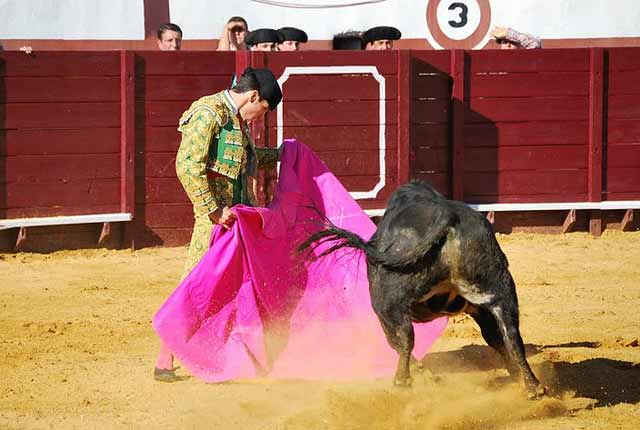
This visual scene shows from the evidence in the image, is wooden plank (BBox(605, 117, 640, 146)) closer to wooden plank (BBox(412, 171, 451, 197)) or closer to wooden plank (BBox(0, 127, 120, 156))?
wooden plank (BBox(412, 171, 451, 197))

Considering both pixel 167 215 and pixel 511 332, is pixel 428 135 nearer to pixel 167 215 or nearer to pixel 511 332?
pixel 167 215

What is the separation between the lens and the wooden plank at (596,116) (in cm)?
896

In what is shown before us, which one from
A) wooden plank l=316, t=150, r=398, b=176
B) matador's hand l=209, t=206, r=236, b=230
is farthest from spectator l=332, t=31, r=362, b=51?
matador's hand l=209, t=206, r=236, b=230

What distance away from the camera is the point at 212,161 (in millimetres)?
4469

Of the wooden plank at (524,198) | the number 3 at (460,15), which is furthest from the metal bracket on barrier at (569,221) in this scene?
the number 3 at (460,15)

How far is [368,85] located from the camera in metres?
8.48

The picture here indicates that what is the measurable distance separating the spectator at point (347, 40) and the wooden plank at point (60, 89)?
271cm

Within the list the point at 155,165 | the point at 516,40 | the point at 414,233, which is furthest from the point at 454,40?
the point at 414,233

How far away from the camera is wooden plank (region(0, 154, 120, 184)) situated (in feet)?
25.2

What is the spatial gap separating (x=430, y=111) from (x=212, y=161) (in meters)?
4.42

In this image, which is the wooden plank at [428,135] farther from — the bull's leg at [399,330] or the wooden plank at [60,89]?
the bull's leg at [399,330]

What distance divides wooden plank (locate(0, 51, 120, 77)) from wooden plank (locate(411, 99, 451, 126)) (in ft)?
6.70

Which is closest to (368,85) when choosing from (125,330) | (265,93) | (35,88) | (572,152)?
(572,152)

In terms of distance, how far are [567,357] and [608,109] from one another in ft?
14.6
